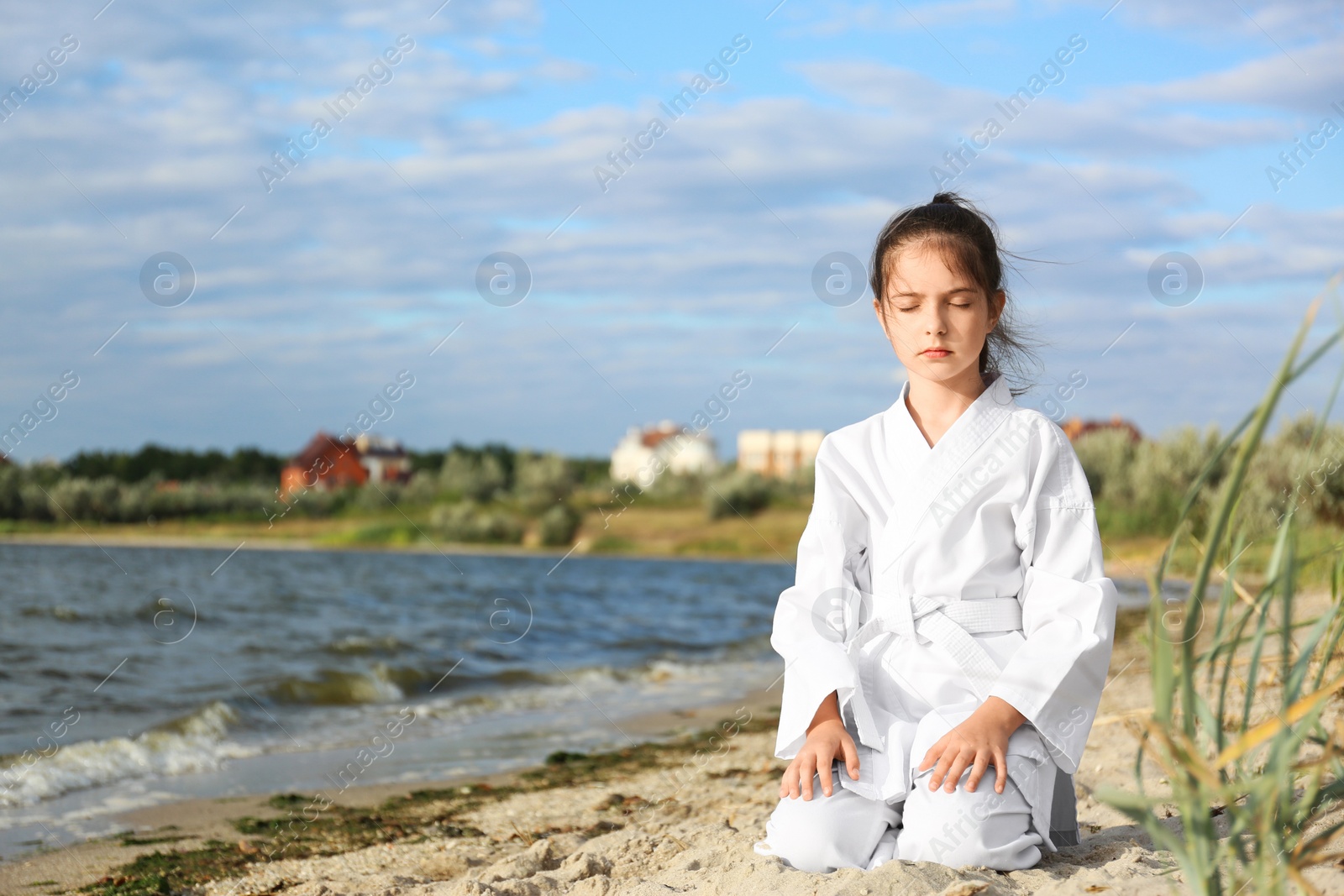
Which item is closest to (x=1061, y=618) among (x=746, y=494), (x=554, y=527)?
(x=746, y=494)

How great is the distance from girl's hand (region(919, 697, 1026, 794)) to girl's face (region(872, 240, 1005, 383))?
34.1 inches

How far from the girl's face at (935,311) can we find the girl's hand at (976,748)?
87 centimetres

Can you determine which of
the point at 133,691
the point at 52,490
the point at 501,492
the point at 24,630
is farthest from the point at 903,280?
the point at 501,492

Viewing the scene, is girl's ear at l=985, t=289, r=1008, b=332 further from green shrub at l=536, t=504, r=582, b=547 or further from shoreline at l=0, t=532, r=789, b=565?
green shrub at l=536, t=504, r=582, b=547

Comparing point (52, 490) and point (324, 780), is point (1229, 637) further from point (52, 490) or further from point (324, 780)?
point (52, 490)

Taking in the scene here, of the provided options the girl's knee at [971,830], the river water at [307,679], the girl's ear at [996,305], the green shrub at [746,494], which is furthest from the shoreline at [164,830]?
the green shrub at [746,494]

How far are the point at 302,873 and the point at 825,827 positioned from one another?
2025 millimetres

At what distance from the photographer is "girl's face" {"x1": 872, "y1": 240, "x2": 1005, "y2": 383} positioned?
2.63 metres

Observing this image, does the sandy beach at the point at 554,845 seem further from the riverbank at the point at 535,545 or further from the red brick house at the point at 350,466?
the red brick house at the point at 350,466

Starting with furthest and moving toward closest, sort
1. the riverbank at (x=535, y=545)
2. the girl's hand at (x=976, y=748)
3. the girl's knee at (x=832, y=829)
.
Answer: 1. the riverbank at (x=535, y=545)
2. the girl's knee at (x=832, y=829)
3. the girl's hand at (x=976, y=748)

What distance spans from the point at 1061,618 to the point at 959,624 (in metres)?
0.25

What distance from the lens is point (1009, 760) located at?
8.27ft

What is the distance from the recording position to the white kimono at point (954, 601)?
2533 millimetres

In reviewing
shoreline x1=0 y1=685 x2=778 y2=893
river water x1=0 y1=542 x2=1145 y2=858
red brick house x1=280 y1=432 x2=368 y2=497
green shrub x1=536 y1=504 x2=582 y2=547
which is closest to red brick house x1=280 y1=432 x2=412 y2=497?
red brick house x1=280 y1=432 x2=368 y2=497
